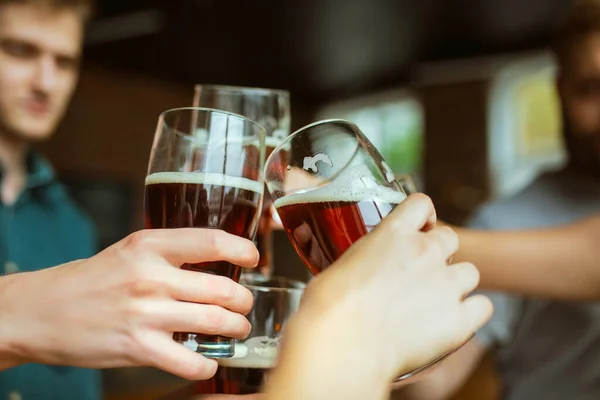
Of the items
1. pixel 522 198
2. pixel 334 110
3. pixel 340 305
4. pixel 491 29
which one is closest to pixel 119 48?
pixel 334 110

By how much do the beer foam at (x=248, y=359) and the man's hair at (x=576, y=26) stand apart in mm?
987

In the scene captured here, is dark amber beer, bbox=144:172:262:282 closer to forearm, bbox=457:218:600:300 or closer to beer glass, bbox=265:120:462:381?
beer glass, bbox=265:120:462:381

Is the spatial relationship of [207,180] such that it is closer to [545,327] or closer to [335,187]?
[335,187]

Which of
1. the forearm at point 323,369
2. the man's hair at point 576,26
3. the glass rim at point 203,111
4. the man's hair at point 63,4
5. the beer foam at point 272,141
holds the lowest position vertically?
the forearm at point 323,369

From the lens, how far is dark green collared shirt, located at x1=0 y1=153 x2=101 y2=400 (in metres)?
1.13

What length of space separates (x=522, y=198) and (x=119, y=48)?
14.9ft

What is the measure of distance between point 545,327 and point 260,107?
0.89m

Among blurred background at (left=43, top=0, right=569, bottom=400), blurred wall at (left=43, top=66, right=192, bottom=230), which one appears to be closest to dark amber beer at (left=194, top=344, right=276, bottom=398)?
blurred background at (left=43, top=0, right=569, bottom=400)

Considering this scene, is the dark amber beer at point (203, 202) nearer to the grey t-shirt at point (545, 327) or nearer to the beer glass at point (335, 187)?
the beer glass at point (335, 187)

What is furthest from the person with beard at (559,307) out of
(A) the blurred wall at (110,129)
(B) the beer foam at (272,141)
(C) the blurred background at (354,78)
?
(A) the blurred wall at (110,129)

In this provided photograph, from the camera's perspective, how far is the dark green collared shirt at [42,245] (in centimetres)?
113

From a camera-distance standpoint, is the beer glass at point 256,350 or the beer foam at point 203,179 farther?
the beer glass at point 256,350

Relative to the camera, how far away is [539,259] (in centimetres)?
70

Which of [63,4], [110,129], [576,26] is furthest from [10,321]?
[110,129]
